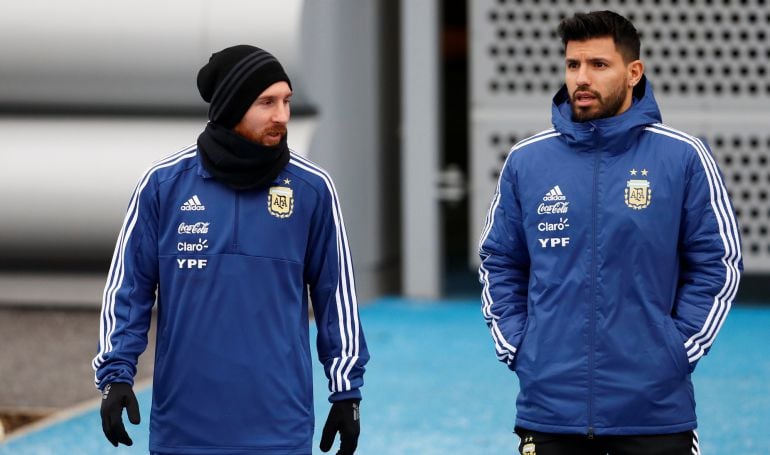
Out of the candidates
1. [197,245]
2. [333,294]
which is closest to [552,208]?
[333,294]

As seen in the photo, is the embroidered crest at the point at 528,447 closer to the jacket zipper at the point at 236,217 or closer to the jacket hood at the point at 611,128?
the jacket hood at the point at 611,128

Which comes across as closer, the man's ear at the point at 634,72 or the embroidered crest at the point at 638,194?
the embroidered crest at the point at 638,194

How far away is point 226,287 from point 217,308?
0.21 feet

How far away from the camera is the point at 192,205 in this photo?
14.0 feet

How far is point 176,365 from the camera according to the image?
425 cm

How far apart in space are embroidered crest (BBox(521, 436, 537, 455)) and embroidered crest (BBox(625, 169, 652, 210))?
75cm

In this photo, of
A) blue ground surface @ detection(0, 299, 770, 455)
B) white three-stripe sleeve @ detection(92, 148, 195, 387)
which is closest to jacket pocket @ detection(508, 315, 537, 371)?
white three-stripe sleeve @ detection(92, 148, 195, 387)

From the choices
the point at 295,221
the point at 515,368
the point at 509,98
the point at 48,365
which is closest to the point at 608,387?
the point at 515,368

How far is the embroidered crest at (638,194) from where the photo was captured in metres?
4.31

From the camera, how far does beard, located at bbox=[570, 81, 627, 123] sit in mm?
4367

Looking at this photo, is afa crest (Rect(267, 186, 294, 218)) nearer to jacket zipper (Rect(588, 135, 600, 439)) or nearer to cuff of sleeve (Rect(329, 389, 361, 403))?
cuff of sleeve (Rect(329, 389, 361, 403))

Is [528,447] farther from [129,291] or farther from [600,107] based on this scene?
[129,291]

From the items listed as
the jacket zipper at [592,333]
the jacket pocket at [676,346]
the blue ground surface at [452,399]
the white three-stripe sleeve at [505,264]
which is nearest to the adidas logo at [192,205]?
the white three-stripe sleeve at [505,264]

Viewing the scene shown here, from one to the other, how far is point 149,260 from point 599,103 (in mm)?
1409
